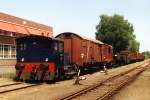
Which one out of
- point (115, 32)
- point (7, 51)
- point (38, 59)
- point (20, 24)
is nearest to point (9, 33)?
point (7, 51)

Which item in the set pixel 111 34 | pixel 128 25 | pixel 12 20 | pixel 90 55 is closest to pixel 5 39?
pixel 12 20

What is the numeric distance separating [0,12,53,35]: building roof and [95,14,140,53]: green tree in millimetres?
21929

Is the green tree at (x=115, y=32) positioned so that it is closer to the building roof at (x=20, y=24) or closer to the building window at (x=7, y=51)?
the building roof at (x=20, y=24)

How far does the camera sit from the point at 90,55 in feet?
106

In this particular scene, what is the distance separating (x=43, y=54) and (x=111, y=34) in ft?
235

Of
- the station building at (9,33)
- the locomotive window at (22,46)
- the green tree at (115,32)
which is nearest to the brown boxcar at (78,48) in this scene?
the locomotive window at (22,46)

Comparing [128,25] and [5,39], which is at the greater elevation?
[128,25]

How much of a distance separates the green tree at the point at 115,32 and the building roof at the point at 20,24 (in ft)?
71.9

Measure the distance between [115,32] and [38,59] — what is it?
73039mm

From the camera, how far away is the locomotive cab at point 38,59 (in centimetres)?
2252

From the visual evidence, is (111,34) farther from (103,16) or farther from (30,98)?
(30,98)

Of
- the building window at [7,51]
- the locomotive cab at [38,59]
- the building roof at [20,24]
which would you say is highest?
the building roof at [20,24]

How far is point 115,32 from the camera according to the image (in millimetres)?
94562

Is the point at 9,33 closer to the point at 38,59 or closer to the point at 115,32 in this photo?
the point at 38,59
